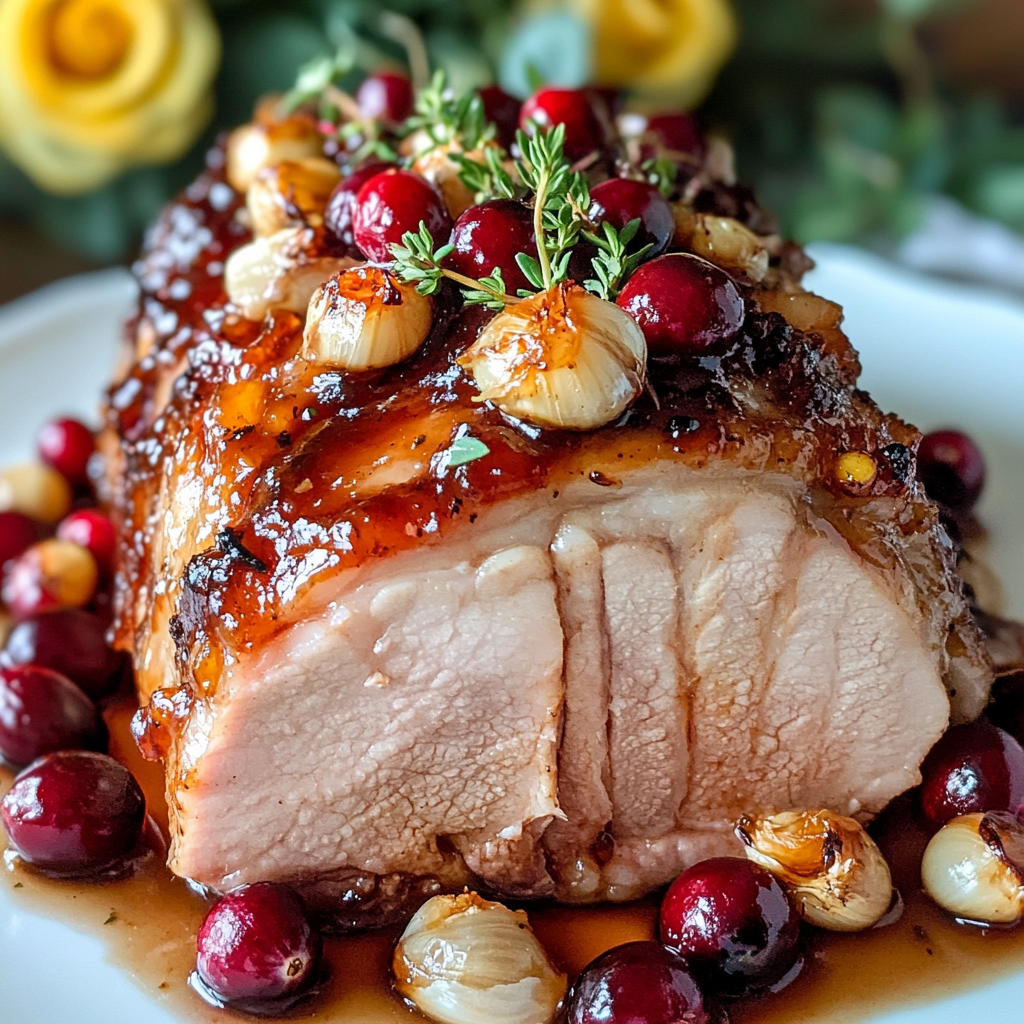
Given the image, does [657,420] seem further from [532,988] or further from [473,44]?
[473,44]

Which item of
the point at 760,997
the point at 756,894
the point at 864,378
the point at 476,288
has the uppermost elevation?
the point at 476,288

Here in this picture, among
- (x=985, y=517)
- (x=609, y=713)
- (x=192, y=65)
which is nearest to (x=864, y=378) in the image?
(x=985, y=517)

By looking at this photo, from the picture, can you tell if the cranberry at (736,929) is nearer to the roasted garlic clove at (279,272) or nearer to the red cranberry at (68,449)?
the roasted garlic clove at (279,272)

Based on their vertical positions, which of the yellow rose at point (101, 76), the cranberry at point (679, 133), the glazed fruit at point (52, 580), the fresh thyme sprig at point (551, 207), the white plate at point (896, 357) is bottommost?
the white plate at point (896, 357)

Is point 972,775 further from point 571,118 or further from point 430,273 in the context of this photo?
point 571,118

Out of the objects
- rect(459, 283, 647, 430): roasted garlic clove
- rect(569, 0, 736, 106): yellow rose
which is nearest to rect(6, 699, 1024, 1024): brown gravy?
rect(459, 283, 647, 430): roasted garlic clove

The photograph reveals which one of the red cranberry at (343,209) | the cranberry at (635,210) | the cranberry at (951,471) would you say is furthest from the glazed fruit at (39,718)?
the cranberry at (951,471)

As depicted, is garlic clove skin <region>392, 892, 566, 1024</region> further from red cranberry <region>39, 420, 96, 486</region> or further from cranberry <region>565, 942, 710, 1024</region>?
red cranberry <region>39, 420, 96, 486</region>
